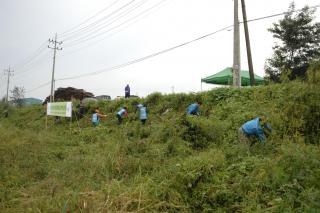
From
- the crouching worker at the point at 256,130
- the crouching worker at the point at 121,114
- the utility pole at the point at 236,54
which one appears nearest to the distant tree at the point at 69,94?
the crouching worker at the point at 121,114

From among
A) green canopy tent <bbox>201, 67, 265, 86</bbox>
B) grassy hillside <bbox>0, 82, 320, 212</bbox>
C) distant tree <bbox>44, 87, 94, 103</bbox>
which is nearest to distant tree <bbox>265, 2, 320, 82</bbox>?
green canopy tent <bbox>201, 67, 265, 86</bbox>

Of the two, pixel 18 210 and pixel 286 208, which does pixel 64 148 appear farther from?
pixel 286 208

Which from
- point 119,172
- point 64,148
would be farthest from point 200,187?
point 64,148

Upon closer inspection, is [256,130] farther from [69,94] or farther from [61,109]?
[69,94]

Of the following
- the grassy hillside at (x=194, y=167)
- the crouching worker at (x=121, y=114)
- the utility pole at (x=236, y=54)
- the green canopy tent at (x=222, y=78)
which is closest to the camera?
the grassy hillside at (x=194, y=167)

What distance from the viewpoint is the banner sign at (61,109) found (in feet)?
61.4

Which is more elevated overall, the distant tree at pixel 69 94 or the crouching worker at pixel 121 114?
the distant tree at pixel 69 94

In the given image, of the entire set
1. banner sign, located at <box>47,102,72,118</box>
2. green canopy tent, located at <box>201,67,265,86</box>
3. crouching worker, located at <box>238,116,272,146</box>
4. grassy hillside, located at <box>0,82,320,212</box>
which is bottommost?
grassy hillside, located at <box>0,82,320,212</box>

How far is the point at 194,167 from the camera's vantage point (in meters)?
7.30

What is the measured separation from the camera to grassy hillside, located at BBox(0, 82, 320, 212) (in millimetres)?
6188

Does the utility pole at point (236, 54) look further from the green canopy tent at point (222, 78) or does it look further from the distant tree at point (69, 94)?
the distant tree at point (69, 94)

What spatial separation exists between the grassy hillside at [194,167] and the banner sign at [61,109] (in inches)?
205

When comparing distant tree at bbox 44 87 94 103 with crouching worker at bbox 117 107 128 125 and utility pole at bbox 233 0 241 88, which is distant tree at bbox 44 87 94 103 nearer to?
crouching worker at bbox 117 107 128 125

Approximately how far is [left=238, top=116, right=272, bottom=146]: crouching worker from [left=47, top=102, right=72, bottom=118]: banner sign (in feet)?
40.3
